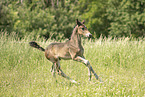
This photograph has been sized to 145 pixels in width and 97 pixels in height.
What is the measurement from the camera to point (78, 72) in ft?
26.2

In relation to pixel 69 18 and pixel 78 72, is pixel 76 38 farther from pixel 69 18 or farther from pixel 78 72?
pixel 69 18

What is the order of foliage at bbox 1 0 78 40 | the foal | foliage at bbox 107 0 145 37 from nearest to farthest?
1. the foal
2. foliage at bbox 107 0 145 37
3. foliage at bbox 1 0 78 40

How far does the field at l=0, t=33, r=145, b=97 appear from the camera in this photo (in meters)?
5.68

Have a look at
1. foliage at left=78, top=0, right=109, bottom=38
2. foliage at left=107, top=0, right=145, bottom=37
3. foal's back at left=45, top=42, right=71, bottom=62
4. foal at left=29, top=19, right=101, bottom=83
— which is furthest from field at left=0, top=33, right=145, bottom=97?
foliage at left=78, top=0, right=109, bottom=38

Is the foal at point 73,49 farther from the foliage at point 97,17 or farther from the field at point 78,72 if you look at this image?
the foliage at point 97,17

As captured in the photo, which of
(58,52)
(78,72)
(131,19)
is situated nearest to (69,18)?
(131,19)

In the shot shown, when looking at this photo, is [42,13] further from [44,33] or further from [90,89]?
[90,89]

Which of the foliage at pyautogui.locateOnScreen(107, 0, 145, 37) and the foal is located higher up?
the foal

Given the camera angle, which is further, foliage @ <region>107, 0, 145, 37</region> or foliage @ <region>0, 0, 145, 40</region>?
foliage @ <region>0, 0, 145, 40</region>

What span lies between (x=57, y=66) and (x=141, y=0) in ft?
70.8

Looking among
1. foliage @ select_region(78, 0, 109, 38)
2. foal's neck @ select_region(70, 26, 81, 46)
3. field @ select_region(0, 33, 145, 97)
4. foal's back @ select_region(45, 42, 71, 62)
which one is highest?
foal's neck @ select_region(70, 26, 81, 46)

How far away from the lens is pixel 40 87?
20.9 feet

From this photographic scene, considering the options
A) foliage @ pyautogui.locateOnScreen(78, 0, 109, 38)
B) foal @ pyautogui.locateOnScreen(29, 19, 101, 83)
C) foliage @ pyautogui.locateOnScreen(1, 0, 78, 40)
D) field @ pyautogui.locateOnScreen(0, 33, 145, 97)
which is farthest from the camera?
foliage @ pyautogui.locateOnScreen(78, 0, 109, 38)

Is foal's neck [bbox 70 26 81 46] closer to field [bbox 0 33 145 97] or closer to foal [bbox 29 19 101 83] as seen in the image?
foal [bbox 29 19 101 83]
